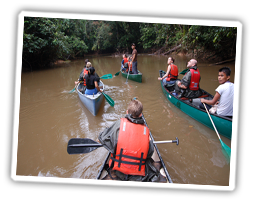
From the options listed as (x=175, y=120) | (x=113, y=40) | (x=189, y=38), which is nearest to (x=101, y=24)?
(x=113, y=40)

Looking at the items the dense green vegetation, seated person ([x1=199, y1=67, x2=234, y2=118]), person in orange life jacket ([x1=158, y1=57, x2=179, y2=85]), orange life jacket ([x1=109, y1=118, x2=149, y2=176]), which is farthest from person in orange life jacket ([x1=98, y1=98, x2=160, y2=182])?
the dense green vegetation

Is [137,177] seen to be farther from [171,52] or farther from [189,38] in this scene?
[171,52]

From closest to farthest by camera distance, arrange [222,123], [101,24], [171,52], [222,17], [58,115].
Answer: [222,17], [222,123], [58,115], [171,52], [101,24]

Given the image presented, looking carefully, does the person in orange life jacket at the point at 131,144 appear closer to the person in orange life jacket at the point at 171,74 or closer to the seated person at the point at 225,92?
the seated person at the point at 225,92

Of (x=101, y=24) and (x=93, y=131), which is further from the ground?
(x=101, y=24)

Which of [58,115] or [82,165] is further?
[58,115]

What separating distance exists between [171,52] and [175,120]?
758 inches

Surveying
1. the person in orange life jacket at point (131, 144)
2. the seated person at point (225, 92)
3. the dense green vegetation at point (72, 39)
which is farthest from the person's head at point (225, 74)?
the dense green vegetation at point (72, 39)

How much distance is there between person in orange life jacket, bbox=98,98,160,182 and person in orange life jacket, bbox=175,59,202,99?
3.02 metres

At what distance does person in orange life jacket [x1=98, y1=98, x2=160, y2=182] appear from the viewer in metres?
1.83

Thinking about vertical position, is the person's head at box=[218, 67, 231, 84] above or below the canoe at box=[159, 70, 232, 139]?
above

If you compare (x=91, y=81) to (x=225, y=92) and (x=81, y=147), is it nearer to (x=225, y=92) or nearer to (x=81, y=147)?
(x=81, y=147)

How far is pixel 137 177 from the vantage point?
1.96 meters

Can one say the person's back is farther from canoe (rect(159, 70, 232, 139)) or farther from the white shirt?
the white shirt
